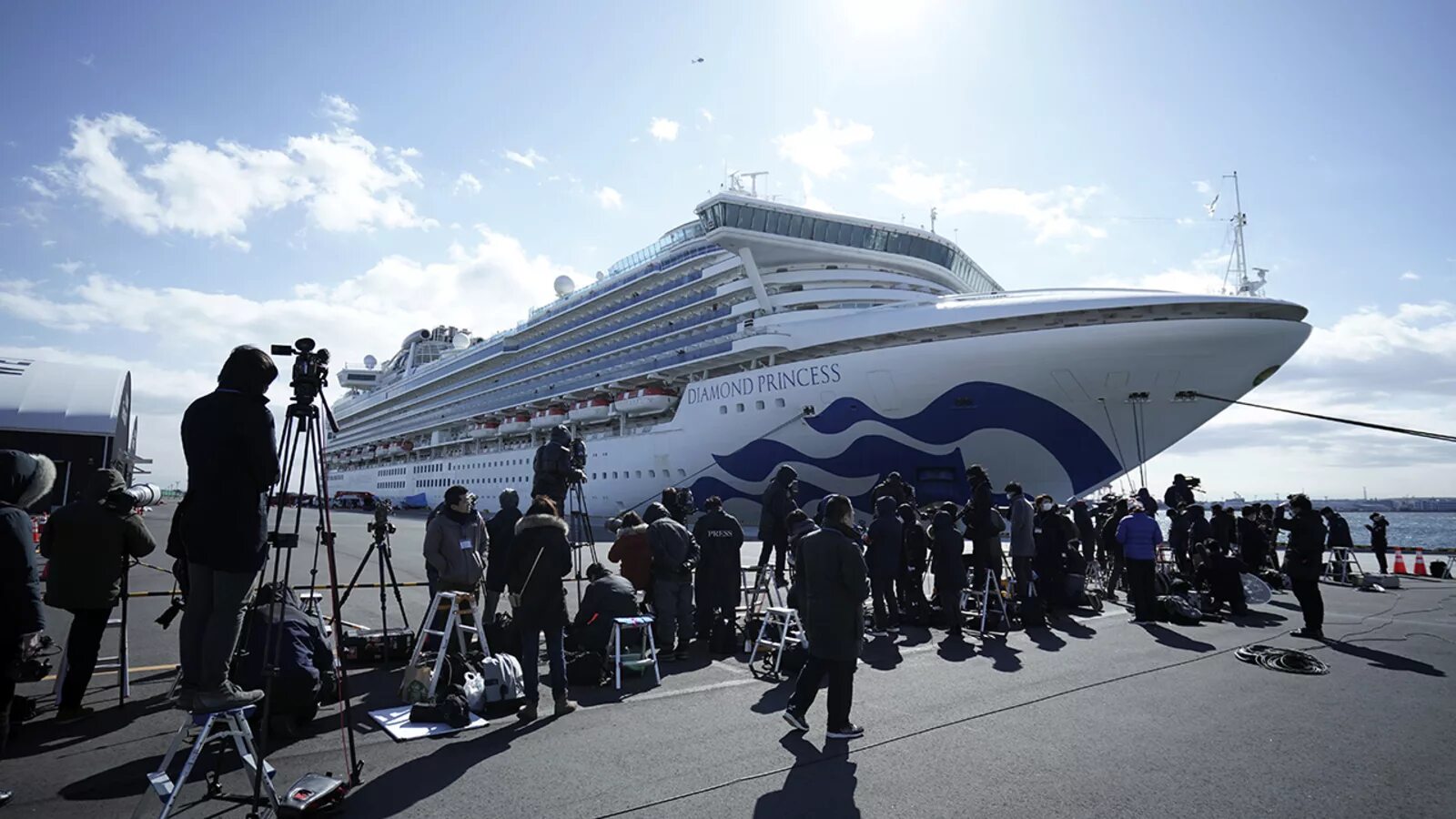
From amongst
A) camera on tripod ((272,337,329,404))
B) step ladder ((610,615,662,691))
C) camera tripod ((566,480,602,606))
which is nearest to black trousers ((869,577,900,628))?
step ladder ((610,615,662,691))

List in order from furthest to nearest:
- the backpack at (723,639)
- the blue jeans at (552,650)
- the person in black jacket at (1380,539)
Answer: the person in black jacket at (1380,539) → the backpack at (723,639) → the blue jeans at (552,650)

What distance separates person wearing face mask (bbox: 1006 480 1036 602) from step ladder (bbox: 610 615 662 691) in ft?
15.7

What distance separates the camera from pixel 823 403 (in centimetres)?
1930

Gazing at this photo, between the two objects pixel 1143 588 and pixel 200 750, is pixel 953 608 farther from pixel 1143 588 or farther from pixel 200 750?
pixel 200 750

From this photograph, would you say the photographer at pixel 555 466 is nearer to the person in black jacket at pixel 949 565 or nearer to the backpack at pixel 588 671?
the backpack at pixel 588 671

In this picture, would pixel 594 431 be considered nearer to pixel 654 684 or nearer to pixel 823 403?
pixel 823 403

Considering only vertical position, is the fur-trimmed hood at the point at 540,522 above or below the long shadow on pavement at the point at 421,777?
above

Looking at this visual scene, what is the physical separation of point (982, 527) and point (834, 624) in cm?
431

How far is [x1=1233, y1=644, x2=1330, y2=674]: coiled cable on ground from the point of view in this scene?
18.8 feet

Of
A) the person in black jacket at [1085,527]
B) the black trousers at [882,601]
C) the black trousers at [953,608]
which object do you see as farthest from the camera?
the person in black jacket at [1085,527]

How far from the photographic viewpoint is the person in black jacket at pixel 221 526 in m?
2.75

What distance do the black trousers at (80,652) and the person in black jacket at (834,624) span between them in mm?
4335

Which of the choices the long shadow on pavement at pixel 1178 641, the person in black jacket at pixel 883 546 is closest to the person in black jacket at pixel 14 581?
the person in black jacket at pixel 883 546

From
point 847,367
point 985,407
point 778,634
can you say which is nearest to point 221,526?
point 778,634
